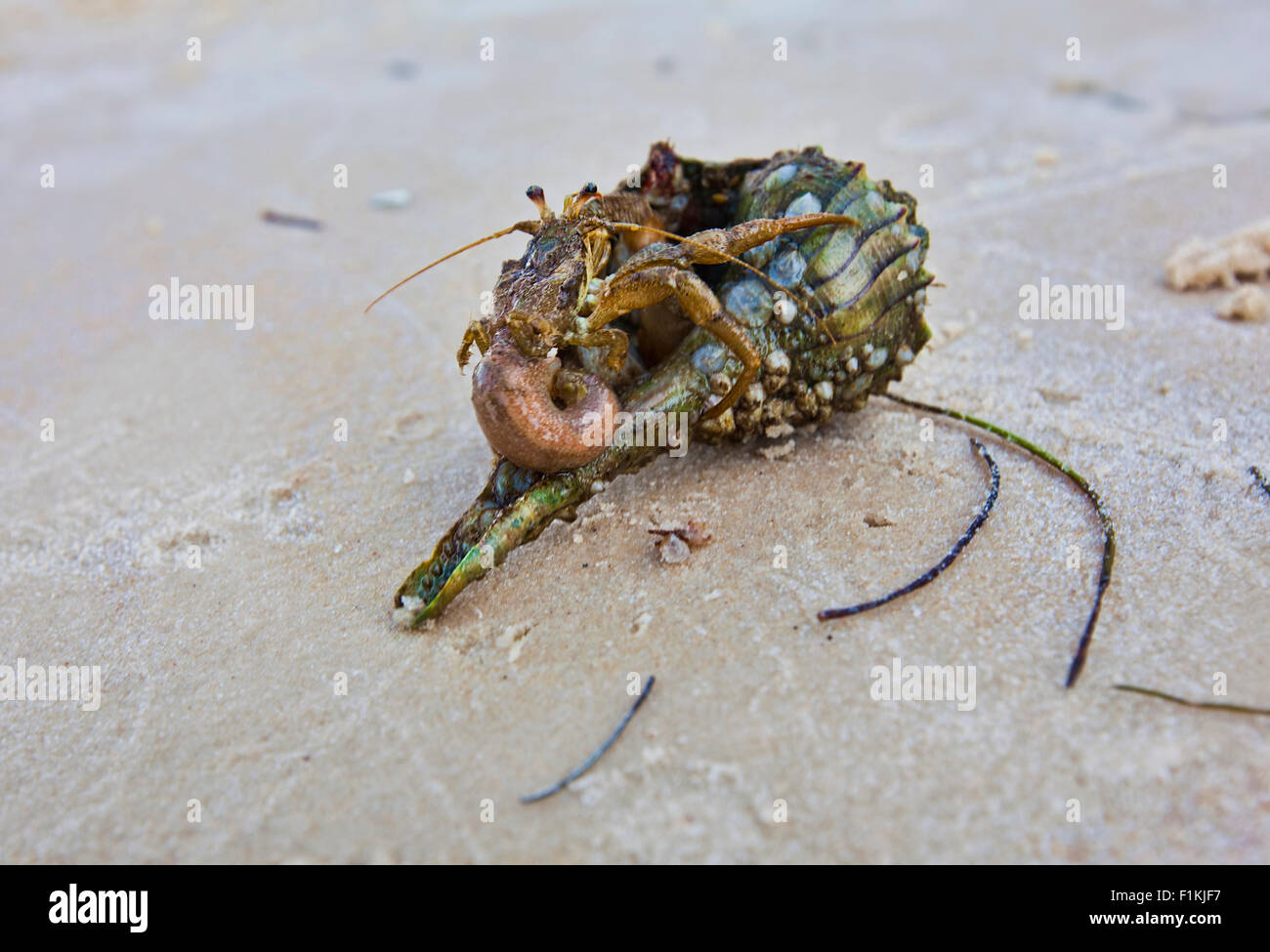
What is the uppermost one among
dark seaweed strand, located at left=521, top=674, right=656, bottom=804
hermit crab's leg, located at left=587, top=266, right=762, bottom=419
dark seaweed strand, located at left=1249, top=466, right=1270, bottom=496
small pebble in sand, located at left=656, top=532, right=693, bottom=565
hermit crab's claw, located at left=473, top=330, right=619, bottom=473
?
hermit crab's leg, located at left=587, top=266, right=762, bottom=419

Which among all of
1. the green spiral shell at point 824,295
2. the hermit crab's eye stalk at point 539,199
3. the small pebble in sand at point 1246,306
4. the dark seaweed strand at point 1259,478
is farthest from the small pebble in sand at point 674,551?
the small pebble in sand at point 1246,306

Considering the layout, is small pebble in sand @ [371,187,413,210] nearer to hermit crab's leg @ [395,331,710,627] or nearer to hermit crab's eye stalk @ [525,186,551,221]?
hermit crab's eye stalk @ [525,186,551,221]

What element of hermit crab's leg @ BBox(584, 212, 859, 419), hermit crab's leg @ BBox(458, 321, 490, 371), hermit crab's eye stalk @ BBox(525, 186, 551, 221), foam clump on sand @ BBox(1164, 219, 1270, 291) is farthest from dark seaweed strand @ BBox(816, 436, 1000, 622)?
foam clump on sand @ BBox(1164, 219, 1270, 291)

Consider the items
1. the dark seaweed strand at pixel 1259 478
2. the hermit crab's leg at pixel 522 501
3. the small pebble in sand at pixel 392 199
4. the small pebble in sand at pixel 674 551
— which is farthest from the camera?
the small pebble in sand at pixel 392 199

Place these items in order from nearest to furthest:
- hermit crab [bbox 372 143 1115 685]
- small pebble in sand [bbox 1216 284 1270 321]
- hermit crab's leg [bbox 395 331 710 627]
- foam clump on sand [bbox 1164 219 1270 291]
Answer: hermit crab [bbox 372 143 1115 685] → hermit crab's leg [bbox 395 331 710 627] → small pebble in sand [bbox 1216 284 1270 321] → foam clump on sand [bbox 1164 219 1270 291]

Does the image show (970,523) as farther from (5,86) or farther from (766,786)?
(5,86)

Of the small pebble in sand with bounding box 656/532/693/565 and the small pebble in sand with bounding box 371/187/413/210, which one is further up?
the small pebble in sand with bounding box 371/187/413/210

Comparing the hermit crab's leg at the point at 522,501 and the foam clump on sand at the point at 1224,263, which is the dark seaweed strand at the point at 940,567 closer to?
the hermit crab's leg at the point at 522,501
